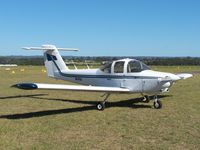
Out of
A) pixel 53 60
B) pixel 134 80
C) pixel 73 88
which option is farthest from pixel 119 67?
pixel 53 60

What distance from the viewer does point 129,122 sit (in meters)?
10.7

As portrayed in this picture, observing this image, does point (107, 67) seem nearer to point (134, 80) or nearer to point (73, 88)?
point (134, 80)

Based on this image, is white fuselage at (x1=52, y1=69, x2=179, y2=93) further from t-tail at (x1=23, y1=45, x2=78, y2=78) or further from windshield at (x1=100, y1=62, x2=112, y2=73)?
t-tail at (x1=23, y1=45, x2=78, y2=78)

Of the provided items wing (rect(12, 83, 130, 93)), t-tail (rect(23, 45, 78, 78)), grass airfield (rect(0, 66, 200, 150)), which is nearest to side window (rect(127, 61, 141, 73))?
wing (rect(12, 83, 130, 93))

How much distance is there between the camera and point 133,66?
14.0 meters

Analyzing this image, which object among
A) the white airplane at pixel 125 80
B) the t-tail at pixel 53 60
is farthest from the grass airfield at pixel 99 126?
the t-tail at pixel 53 60

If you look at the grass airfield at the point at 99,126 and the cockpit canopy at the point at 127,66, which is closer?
the grass airfield at the point at 99,126

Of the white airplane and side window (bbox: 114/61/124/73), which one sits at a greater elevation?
side window (bbox: 114/61/124/73)

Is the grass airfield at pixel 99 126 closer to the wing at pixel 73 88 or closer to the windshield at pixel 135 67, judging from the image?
the wing at pixel 73 88

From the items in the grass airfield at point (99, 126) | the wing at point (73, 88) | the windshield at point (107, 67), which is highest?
the windshield at point (107, 67)

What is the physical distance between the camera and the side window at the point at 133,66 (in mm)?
13931

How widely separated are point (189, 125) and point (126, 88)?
4.22 m

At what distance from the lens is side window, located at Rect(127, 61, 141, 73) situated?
45.7 ft

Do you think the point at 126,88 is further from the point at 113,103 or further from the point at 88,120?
the point at 88,120
